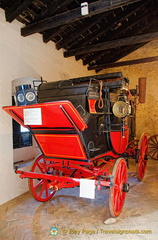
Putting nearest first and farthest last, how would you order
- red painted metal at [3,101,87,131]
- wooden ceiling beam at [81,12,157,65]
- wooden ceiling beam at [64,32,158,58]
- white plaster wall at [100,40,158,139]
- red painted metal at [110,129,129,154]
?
red painted metal at [3,101,87,131], red painted metal at [110,129,129,154], wooden ceiling beam at [64,32,158,58], wooden ceiling beam at [81,12,157,65], white plaster wall at [100,40,158,139]

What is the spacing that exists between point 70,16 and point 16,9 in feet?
3.15

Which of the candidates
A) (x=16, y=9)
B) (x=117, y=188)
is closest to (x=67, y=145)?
(x=117, y=188)

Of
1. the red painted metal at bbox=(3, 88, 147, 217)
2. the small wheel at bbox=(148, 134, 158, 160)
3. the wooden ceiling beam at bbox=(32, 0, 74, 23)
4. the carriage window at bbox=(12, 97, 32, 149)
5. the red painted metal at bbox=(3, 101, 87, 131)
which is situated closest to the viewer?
the red painted metal at bbox=(3, 101, 87, 131)

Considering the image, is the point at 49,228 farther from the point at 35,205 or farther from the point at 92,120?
the point at 92,120

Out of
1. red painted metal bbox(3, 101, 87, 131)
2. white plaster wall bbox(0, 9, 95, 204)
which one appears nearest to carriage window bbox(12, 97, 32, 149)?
white plaster wall bbox(0, 9, 95, 204)

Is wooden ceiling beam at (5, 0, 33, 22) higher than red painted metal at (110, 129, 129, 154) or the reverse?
higher

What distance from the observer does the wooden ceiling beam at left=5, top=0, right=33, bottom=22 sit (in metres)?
3.16

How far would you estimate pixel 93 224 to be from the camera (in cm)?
255

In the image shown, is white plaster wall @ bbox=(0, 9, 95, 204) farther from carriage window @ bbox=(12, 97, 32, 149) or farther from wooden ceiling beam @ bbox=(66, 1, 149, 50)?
wooden ceiling beam @ bbox=(66, 1, 149, 50)

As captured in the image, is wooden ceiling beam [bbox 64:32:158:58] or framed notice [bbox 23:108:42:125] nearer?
framed notice [bbox 23:108:42:125]

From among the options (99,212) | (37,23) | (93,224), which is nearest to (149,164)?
(99,212)

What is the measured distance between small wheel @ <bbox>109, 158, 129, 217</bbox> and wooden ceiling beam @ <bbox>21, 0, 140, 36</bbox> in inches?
98.7

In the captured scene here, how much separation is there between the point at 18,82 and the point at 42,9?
5.38ft

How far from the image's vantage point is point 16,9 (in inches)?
126
